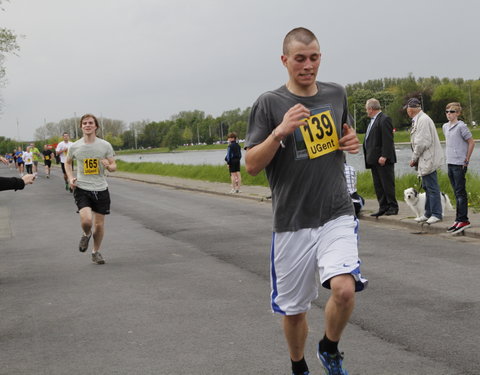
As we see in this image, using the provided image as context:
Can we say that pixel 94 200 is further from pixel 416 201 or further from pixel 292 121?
pixel 292 121

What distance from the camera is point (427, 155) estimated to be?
448 inches

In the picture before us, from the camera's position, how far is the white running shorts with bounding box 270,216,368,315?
378 centimetres

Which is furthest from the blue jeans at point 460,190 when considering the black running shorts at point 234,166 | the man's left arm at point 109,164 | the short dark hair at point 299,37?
the black running shorts at point 234,166

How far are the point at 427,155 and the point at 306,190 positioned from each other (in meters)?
8.00

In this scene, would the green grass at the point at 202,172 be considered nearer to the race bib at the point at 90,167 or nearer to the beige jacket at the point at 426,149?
the beige jacket at the point at 426,149

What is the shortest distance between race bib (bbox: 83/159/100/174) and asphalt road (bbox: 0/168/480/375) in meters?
1.25

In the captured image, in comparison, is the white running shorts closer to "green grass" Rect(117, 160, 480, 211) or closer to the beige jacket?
the beige jacket

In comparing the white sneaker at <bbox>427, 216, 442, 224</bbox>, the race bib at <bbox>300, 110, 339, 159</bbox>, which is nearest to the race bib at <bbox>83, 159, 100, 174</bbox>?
the white sneaker at <bbox>427, 216, 442, 224</bbox>

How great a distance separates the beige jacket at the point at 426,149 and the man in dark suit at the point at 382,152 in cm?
158

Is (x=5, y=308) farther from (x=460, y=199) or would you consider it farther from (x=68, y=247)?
(x=460, y=199)

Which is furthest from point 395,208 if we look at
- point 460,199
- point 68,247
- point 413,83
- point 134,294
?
point 413,83

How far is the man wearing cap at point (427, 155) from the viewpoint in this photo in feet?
37.3

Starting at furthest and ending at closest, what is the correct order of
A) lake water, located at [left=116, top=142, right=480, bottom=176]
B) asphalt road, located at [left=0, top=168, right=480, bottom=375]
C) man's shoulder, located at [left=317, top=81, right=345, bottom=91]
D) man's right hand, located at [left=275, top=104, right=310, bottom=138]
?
lake water, located at [left=116, top=142, right=480, bottom=176], asphalt road, located at [left=0, top=168, right=480, bottom=375], man's shoulder, located at [left=317, top=81, right=345, bottom=91], man's right hand, located at [left=275, top=104, right=310, bottom=138]

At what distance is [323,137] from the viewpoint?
12.8ft
